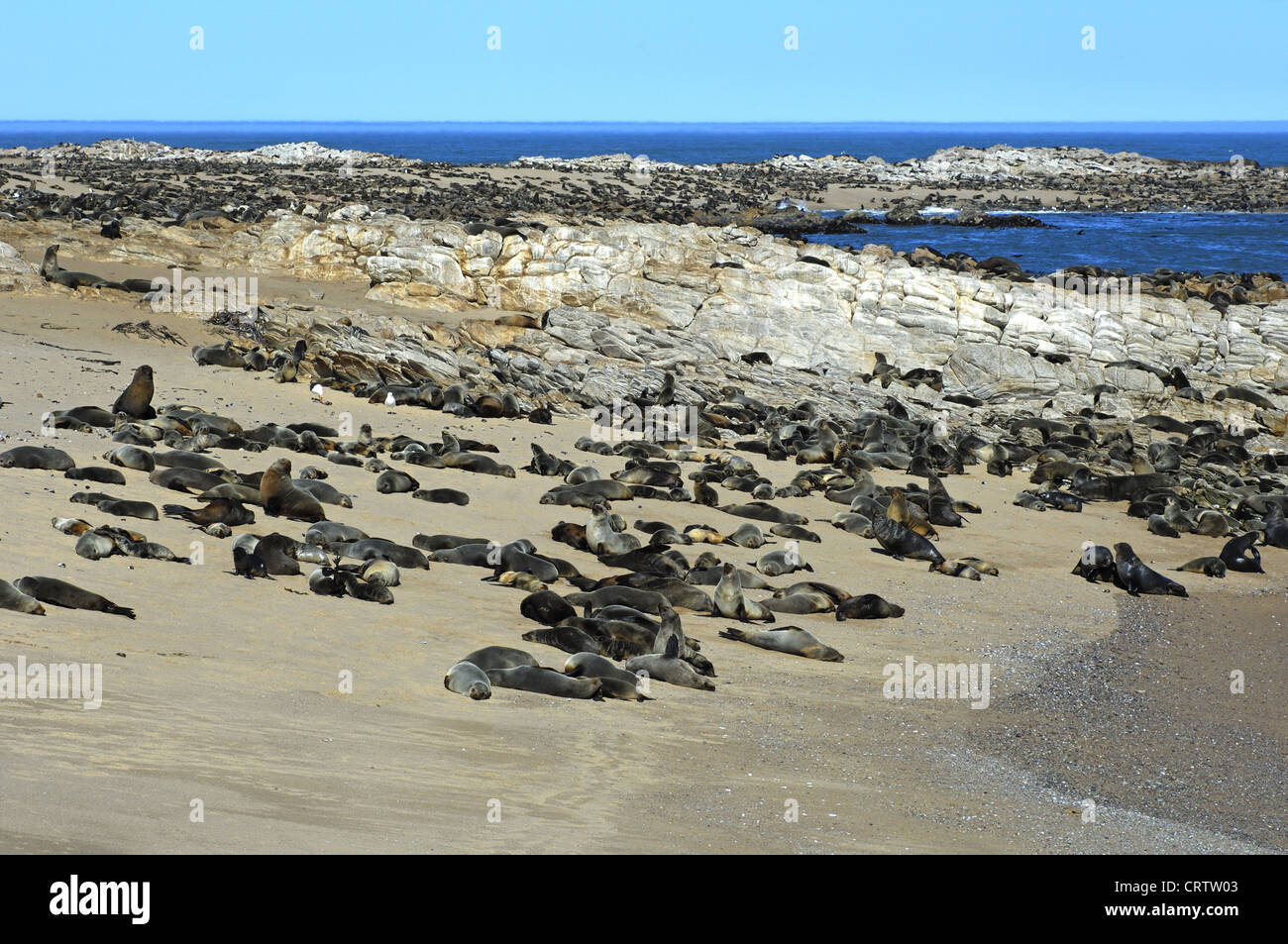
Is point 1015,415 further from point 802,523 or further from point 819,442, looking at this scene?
point 802,523

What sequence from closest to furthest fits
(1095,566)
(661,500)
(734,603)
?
(734,603) → (1095,566) → (661,500)

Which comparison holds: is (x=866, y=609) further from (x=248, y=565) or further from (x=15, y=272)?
(x=15, y=272)

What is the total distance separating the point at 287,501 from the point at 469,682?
4.40 m

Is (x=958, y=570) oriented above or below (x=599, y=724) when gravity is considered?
below

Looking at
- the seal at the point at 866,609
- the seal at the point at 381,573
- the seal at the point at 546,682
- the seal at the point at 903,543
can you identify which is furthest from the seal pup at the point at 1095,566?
the seal at the point at 381,573

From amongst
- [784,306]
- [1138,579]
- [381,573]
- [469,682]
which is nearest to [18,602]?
[381,573]

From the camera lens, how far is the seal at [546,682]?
25.8ft

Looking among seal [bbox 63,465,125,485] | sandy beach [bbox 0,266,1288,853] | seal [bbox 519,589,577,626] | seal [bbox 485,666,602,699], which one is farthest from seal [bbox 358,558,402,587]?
seal [bbox 63,465,125,485]

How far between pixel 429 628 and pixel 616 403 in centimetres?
1059

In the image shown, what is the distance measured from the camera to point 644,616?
30.6 ft

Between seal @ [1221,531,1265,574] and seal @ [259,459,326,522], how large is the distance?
381 inches

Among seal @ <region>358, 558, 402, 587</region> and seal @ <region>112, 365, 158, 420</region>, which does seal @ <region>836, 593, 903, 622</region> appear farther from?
seal @ <region>112, 365, 158, 420</region>

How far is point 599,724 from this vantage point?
7395 mm

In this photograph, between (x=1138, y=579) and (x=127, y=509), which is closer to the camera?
(x=127, y=509)
